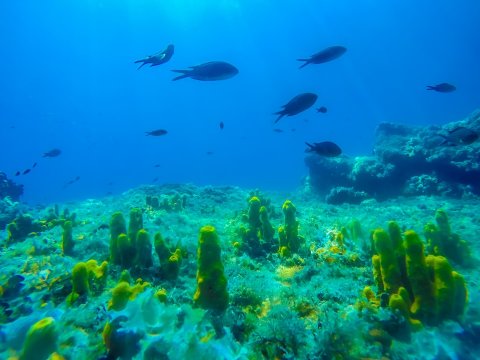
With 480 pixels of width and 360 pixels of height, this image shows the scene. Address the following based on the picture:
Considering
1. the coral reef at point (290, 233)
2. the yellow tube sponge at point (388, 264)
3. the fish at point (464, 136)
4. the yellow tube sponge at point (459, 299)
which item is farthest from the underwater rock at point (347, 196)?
the yellow tube sponge at point (459, 299)

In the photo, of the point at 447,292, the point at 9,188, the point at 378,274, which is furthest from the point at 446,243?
the point at 9,188

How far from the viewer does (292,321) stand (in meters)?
3.46

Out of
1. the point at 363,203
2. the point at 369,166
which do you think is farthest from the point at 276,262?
the point at 369,166

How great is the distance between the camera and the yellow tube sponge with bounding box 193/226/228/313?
12.4 ft

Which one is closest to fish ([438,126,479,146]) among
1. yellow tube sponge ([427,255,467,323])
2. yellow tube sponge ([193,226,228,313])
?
yellow tube sponge ([427,255,467,323])

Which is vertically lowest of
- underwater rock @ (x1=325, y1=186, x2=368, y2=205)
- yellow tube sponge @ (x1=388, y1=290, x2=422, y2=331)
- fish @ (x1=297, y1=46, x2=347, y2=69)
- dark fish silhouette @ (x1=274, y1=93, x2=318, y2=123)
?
yellow tube sponge @ (x1=388, y1=290, x2=422, y2=331)

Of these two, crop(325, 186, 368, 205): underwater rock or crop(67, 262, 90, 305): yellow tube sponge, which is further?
crop(325, 186, 368, 205): underwater rock

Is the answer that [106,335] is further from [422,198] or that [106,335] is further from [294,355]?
[422,198]

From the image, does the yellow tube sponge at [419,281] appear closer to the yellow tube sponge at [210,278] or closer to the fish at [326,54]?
the yellow tube sponge at [210,278]

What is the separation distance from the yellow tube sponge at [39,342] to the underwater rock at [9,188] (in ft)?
67.7

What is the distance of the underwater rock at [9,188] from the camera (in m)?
19.8

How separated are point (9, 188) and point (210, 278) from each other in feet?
71.4

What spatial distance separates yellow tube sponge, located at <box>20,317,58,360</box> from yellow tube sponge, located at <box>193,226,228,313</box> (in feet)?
5.05

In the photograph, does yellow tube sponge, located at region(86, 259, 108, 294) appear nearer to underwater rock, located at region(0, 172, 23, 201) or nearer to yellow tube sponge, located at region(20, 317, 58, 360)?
yellow tube sponge, located at region(20, 317, 58, 360)
